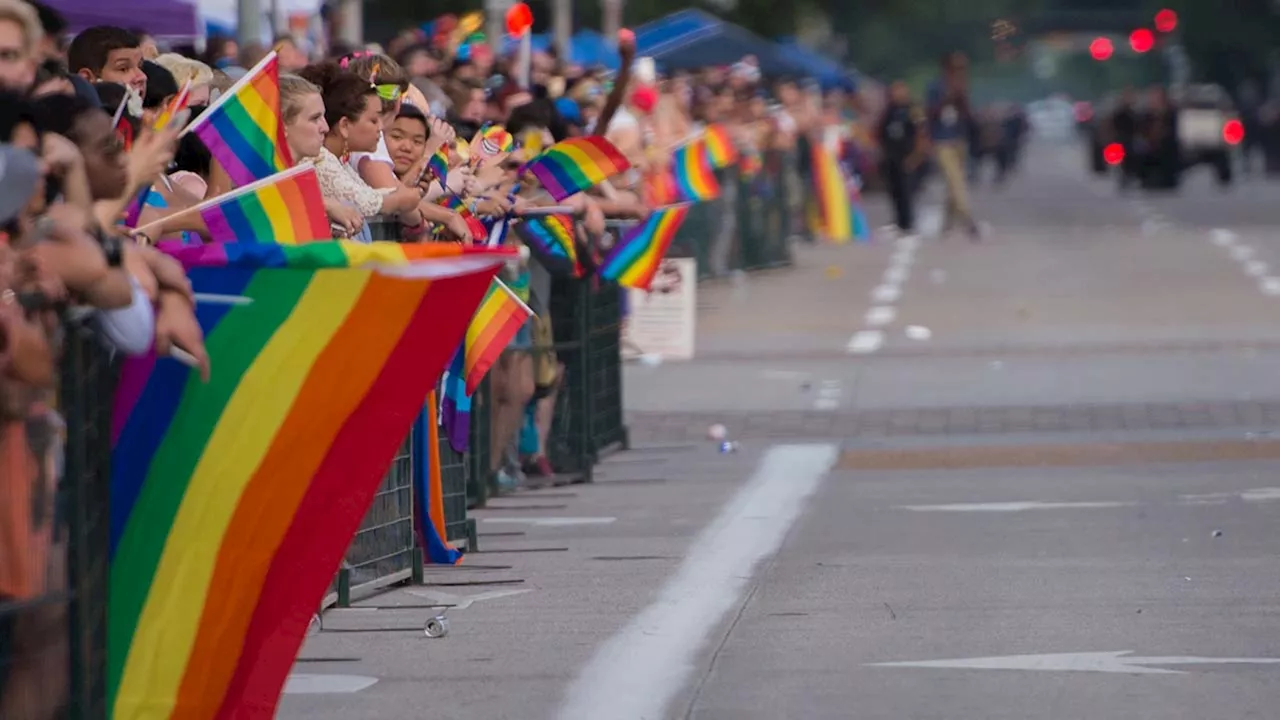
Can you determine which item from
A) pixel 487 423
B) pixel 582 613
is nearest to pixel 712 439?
pixel 487 423

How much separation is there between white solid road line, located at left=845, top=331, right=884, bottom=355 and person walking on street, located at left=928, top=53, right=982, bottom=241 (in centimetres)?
1434

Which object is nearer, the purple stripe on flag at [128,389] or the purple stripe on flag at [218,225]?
the purple stripe on flag at [128,389]

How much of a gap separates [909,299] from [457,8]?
73.0 feet

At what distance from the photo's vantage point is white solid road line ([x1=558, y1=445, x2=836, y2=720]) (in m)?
7.50

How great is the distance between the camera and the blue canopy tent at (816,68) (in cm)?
4444

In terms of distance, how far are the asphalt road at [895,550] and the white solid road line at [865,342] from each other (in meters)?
0.07

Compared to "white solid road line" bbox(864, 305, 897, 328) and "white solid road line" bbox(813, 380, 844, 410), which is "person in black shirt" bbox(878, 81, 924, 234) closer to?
"white solid road line" bbox(864, 305, 897, 328)

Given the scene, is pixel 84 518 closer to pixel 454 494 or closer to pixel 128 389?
pixel 128 389

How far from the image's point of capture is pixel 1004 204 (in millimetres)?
53094

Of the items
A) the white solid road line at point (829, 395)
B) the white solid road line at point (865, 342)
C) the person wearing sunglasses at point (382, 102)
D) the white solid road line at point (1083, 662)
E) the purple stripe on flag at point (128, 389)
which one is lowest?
the white solid road line at point (1083, 662)

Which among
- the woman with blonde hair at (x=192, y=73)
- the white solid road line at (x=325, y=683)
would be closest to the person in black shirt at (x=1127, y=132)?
the woman with blonde hair at (x=192, y=73)

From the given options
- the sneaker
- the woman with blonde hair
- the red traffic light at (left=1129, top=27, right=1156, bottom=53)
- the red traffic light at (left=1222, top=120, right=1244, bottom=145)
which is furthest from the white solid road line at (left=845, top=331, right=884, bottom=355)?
the red traffic light at (left=1129, top=27, right=1156, bottom=53)

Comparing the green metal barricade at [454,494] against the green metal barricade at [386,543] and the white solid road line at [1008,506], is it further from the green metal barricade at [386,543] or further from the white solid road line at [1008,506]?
the white solid road line at [1008,506]

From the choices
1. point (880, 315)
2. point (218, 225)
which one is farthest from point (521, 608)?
point (880, 315)
